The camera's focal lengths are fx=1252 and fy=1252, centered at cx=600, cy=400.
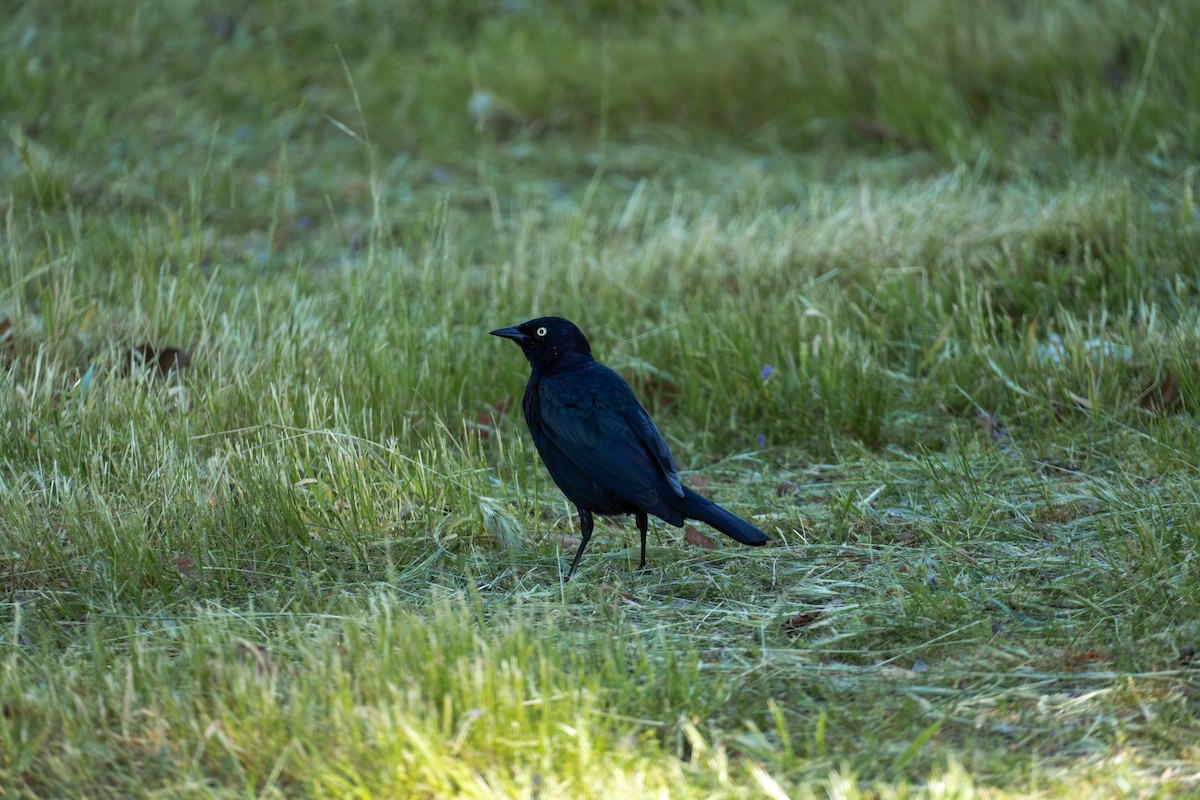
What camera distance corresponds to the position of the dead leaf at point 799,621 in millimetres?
2930

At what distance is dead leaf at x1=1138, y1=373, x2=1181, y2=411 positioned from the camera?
4.17 meters

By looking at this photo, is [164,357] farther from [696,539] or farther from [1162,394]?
[1162,394]

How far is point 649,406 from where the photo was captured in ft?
15.4

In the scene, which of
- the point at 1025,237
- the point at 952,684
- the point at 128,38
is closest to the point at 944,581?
the point at 952,684

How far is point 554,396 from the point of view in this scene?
3.62m

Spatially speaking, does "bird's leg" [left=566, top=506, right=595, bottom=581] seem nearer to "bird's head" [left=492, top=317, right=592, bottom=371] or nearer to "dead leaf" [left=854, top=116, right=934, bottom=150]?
"bird's head" [left=492, top=317, right=592, bottom=371]

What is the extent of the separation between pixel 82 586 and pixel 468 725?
1.37 meters

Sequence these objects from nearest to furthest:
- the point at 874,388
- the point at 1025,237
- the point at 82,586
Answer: the point at 82,586
the point at 874,388
the point at 1025,237

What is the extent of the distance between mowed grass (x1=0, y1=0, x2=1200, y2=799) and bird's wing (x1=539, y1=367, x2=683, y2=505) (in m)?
0.25

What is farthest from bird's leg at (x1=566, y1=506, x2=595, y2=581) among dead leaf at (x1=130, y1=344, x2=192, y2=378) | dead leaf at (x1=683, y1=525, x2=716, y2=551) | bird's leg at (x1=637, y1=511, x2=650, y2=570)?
dead leaf at (x1=130, y1=344, x2=192, y2=378)

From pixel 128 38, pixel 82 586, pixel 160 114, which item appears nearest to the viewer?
pixel 82 586

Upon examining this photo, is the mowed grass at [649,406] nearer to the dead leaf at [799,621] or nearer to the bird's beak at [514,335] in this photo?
the dead leaf at [799,621]

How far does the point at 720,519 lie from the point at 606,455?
0.39 meters

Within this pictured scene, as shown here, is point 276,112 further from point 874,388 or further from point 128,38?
point 874,388
